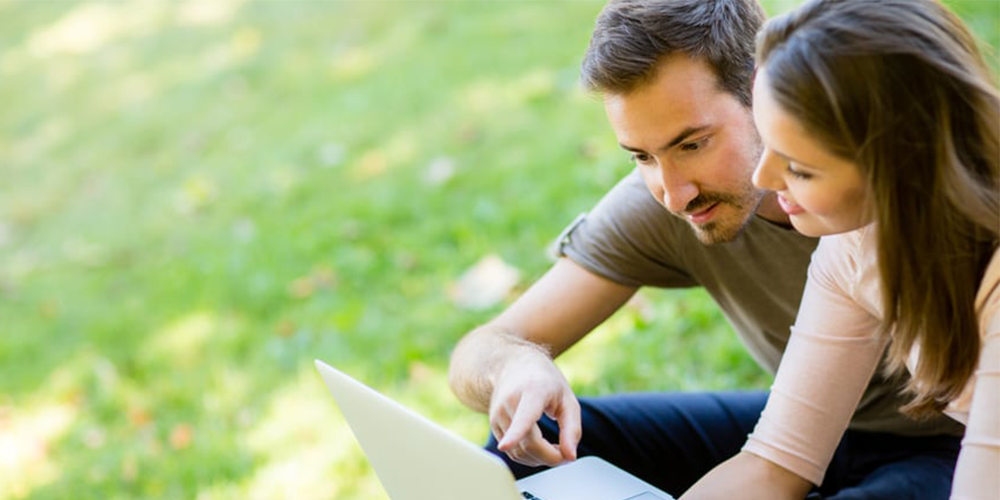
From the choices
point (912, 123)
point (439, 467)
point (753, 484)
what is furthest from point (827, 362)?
point (439, 467)

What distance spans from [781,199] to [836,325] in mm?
254

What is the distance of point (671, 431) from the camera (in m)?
1.98

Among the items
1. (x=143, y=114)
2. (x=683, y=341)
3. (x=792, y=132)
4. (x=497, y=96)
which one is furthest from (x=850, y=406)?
(x=143, y=114)

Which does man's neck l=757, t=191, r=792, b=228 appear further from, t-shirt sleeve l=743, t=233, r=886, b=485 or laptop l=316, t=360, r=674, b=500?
laptop l=316, t=360, r=674, b=500

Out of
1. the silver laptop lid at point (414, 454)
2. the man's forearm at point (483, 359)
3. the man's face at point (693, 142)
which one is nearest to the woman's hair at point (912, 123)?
the man's face at point (693, 142)

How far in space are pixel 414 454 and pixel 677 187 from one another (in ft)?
1.90

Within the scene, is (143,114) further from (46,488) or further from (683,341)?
(683,341)

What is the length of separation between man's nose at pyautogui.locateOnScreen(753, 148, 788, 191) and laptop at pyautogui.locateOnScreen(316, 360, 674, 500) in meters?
0.43

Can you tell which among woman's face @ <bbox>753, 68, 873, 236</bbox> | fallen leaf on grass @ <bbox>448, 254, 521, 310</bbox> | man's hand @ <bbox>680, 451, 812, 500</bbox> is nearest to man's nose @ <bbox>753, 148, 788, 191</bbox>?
woman's face @ <bbox>753, 68, 873, 236</bbox>

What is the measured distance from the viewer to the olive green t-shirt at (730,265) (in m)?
1.84

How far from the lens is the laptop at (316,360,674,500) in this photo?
1230mm

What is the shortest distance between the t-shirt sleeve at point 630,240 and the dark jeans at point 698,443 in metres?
0.22

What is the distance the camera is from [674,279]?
2.04 metres

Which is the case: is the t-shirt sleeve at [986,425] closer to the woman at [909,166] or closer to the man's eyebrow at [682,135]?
the woman at [909,166]
